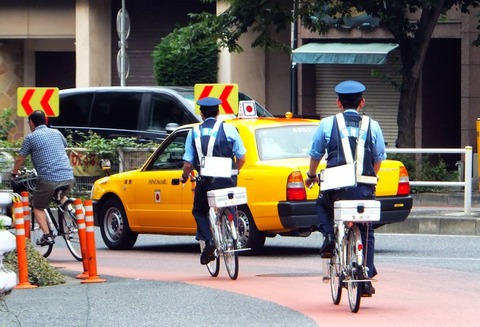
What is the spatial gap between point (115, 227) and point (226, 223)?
14.9 ft

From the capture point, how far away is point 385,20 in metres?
26.8

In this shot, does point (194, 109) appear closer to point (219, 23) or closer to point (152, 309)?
point (219, 23)

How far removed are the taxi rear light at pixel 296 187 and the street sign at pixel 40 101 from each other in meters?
7.94

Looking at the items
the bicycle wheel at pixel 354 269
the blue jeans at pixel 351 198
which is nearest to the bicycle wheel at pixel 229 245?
the blue jeans at pixel 351 198

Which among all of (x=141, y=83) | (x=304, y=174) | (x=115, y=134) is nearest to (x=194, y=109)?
(x=115, y=134)

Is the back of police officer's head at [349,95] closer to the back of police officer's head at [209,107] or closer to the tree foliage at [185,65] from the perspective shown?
the back of police officer's head at [209,107]

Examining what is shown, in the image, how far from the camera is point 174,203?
16.8 metres

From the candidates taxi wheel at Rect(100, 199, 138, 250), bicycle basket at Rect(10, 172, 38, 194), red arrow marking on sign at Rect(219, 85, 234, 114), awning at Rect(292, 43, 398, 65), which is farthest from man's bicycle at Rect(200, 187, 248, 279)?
awning at Rect(292, 43, 398, 65)

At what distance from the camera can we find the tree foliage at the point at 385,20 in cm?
2705

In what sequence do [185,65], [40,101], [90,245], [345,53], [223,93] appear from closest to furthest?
[90,245], [223,93], [40,101], [345,53], [185,65]

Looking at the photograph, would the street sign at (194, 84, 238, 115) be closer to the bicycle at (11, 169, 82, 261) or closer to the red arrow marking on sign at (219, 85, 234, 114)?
the red arrow marking on sign at (219, 85, 234, 114)

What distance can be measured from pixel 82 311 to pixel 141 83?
28.7 meters

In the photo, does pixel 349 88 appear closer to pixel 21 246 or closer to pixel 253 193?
pixel 21 246

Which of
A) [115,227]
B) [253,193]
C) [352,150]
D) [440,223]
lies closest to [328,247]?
[352,150]
